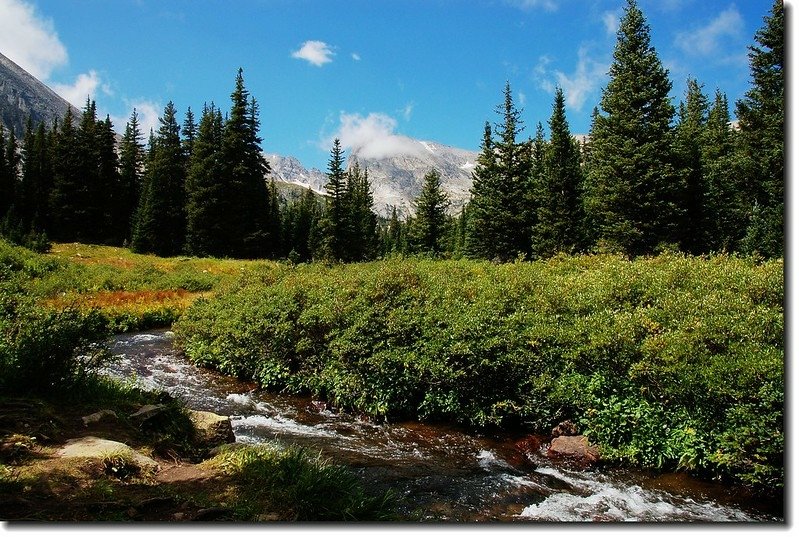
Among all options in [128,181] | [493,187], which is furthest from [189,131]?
[493,187]

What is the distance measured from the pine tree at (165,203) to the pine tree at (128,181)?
3.83 meters

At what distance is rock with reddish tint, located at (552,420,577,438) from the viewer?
7902 mm

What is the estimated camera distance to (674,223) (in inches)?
1132

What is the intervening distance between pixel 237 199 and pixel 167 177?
9464 millimetres

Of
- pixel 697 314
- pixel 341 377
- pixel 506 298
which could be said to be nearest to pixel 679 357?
pixel 697 314

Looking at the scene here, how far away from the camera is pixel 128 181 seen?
2224 inches

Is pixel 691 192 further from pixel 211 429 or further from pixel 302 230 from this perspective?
pixel 302 230

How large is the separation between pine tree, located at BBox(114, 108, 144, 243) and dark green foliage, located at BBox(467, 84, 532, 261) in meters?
35.9

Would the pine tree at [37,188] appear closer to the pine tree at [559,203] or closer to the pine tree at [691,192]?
the pine tree at [559,203]

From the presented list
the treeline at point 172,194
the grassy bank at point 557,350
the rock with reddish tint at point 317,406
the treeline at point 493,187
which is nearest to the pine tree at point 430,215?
the treeline at point 493,187

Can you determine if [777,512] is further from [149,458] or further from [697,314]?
[149,458]

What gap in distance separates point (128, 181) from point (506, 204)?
43.3 m

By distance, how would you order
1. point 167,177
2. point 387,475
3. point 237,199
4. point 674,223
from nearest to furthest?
point 387,475, point 674,223, point 237,199, point 167,177

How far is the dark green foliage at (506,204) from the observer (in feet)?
136
